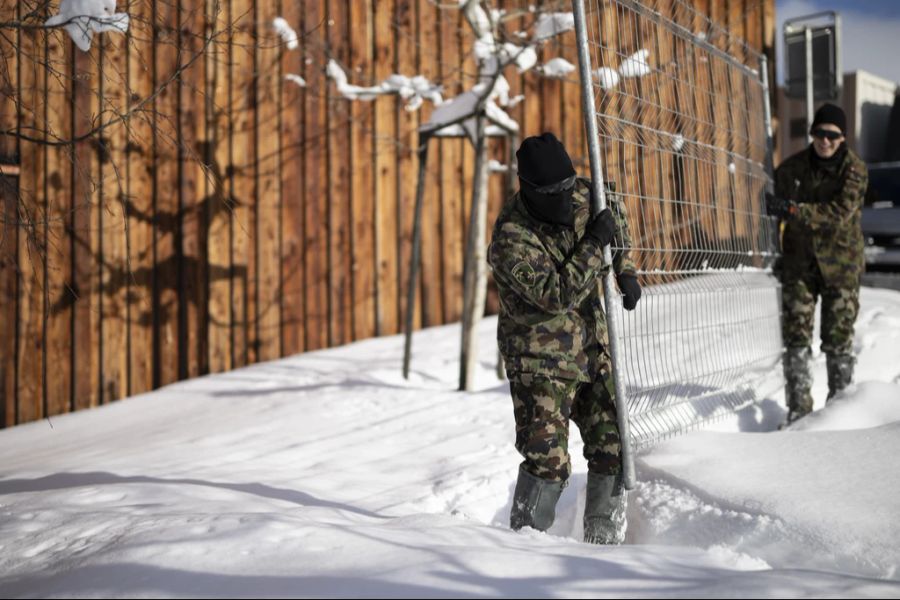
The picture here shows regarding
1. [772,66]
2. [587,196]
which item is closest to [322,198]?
[587,196]

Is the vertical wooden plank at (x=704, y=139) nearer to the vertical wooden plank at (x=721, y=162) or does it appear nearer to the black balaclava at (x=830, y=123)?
the vertical wooden plank at (x=721, y=162)

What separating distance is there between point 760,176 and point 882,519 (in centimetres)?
273

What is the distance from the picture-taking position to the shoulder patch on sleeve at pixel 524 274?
8.66 feet

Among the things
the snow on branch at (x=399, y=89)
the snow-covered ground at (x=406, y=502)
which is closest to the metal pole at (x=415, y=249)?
the snow-covered ground at (x=406, y=502)

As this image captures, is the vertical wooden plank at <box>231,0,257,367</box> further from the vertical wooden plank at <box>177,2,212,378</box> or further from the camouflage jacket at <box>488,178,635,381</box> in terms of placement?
the camouflage jacket at <box>488,178,635,381</box>

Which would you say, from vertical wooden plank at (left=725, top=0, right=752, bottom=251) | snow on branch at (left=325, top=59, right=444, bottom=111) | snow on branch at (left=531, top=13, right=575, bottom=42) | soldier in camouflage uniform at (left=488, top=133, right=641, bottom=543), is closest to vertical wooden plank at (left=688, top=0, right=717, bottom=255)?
vertical wooden plank at (left=725, top=0, right=752, bottom=251)

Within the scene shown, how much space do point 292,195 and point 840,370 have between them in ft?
13.8

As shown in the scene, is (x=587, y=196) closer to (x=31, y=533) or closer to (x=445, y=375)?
(x=31, y=533)

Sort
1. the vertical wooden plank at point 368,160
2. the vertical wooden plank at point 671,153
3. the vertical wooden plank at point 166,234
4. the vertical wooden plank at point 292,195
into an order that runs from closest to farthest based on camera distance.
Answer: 1. the vertical wooden plank at point 671,153
2. the vertical wooden plank at point 166,234
3. the vertical wooden plank at point 292,195
4. the vertical wooden plank at point 368,160

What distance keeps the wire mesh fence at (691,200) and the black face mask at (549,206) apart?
1.17 feet

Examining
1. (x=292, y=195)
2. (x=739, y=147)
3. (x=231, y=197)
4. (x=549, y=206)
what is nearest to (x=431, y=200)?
(x=292, y=195)

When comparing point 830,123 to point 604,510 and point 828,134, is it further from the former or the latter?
point 604,510

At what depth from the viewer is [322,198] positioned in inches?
273

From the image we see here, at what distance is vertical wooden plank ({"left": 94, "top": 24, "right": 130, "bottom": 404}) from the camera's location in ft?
18.6
